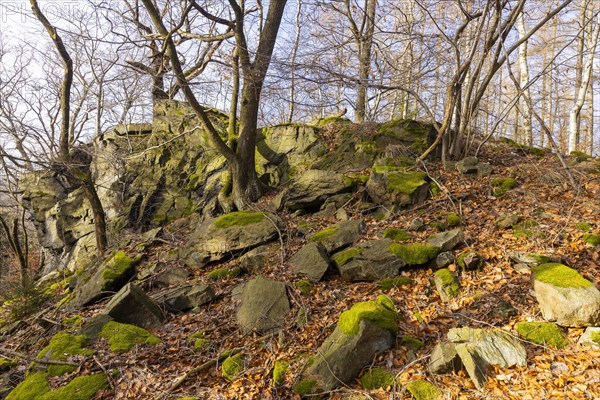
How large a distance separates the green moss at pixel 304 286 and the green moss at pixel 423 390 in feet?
7.34

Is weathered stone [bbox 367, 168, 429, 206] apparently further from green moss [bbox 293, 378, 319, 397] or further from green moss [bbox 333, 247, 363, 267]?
green moss [bbox 293, 378, 319, 397]

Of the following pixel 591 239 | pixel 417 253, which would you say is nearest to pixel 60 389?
A: pixel 417 253

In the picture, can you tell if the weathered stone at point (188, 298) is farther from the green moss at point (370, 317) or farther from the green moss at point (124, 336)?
the green moss at point (370, 317)

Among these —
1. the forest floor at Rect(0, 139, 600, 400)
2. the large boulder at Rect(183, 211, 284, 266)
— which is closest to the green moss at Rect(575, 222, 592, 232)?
the forest floor at Rect(0, 139, 600, 400)

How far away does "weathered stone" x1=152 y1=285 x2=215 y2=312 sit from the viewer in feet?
19.6

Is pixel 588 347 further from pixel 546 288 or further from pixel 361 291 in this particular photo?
pixel 361 291

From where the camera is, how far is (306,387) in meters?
3.77

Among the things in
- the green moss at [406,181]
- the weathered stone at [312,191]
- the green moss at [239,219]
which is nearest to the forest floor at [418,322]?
the green moss at [406,181]

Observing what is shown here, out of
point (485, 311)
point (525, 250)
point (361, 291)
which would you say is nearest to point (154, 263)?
point (361, 291)

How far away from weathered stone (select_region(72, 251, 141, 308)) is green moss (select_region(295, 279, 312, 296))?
4077mm

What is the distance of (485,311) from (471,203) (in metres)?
3.20

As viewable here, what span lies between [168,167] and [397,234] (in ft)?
30.0

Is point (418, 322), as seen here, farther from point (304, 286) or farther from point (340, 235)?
point (340, 235)

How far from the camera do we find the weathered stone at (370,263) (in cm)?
552
